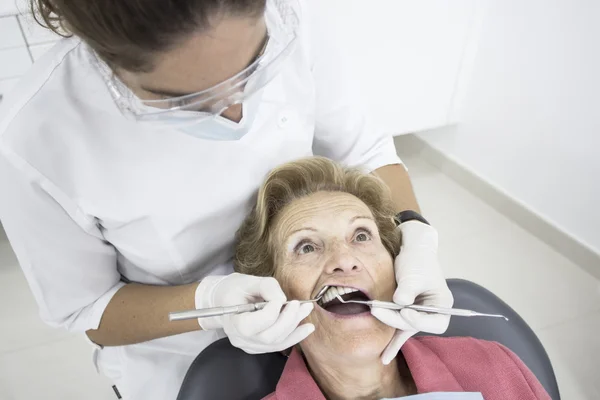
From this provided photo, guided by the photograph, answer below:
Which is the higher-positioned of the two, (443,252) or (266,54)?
(266,54)

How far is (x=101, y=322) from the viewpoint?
1064 mm

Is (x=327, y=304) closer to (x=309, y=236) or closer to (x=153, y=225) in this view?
(x=309, y=236)

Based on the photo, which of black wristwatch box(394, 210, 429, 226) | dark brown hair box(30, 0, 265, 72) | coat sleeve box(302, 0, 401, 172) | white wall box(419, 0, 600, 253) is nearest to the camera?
dark brown hair box(30, 0, 265, 72)

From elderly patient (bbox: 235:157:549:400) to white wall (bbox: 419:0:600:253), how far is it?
1.33 meters

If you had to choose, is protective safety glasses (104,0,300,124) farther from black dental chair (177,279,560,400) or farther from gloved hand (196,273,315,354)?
black dental chair (177,279,560,400)

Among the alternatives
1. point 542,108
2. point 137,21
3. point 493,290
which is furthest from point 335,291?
point 542,108

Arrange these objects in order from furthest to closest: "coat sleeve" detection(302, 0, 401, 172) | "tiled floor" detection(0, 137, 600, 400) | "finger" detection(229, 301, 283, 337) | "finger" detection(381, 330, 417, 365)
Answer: "tiled floor" detection(0, 137, 600, 400)
"coat sleeve" detection(302, 0, 401, 172)
"finger" detection(381, 330, 417, 365)
"finger" detection(229, 301, 283, 337)

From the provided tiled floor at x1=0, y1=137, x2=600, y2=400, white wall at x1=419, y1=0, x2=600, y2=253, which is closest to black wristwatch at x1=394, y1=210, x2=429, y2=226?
tiled floor at x1=0, y1=137, x2=600, y2=400

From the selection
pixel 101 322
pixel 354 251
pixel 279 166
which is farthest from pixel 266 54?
pixel 101 322

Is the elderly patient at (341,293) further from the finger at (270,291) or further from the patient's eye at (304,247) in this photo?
the finger at (270,291)

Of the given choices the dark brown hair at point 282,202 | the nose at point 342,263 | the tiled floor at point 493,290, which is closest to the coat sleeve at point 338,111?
the dark brown hair at point 282,202

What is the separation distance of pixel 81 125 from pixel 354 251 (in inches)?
24.8

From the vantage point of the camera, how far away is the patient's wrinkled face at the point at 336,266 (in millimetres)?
1021

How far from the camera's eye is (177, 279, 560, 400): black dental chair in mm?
1075
